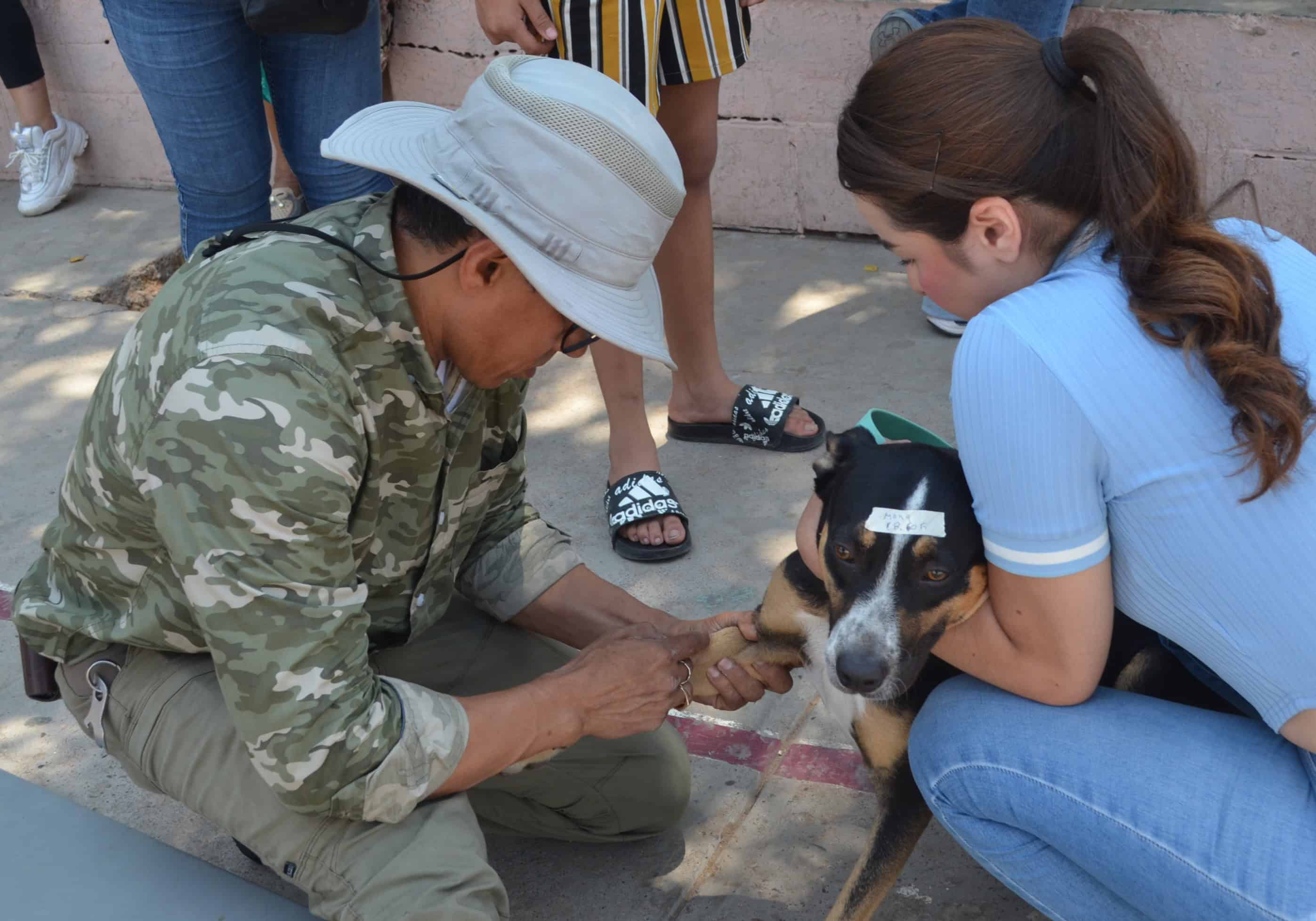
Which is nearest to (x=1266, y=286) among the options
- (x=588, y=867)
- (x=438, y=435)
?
(x=438, y=435)

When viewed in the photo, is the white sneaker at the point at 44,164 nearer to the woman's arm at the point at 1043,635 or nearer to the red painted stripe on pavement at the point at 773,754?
the red painted stripe on pavement at the point at 773,754

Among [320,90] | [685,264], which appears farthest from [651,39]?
[320,90]

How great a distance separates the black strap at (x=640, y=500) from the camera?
11.3 ft

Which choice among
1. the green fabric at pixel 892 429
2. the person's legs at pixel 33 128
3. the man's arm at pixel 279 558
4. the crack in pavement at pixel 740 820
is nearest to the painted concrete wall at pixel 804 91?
the person's legs at pixel 33 128

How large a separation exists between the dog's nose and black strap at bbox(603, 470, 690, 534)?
1423 millimetres

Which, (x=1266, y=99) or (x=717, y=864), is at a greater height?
(x=1266, y=99)

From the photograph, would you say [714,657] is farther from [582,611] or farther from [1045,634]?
[1045,634]

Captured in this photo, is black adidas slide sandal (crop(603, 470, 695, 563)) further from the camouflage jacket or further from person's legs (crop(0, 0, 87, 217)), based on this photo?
person's legs (crop(0, 0, 87, 217))

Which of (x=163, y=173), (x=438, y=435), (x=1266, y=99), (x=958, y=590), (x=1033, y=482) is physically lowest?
(x=163, y=173)

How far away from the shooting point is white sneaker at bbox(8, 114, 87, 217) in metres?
5.98

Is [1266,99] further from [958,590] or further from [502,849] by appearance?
[502,849]

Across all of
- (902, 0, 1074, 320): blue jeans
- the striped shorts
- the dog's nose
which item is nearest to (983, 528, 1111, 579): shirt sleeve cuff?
the dog's nose

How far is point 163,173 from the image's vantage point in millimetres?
6234

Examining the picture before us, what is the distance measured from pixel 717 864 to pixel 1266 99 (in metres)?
3.54
